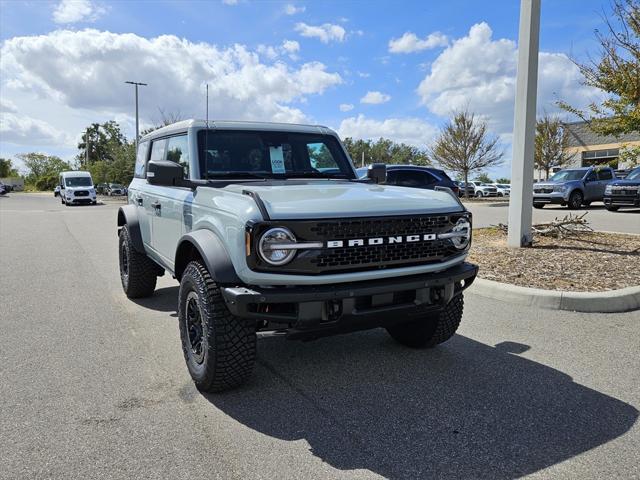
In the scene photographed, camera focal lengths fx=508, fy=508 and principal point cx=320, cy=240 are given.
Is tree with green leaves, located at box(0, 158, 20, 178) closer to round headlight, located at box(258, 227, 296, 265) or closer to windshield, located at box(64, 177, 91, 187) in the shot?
windshield, located at box(64, 177, 91, 187)

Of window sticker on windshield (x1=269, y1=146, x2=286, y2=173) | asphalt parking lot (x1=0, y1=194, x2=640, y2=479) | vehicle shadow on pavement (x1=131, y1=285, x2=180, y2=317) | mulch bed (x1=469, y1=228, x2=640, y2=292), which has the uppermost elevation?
window sticker on windshield (x1=269, y1=146, x2=286, y2=173)

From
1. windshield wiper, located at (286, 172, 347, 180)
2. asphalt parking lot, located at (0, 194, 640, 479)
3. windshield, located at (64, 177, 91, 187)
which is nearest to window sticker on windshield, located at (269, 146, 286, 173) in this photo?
windshield wiper, located at (286, 172, 347, 180)

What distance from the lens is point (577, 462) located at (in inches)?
105

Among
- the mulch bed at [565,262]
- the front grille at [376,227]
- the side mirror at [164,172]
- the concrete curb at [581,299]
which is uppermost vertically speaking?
the side mirror at [164,172]

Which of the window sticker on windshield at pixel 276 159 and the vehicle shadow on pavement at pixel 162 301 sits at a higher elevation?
the window sticker on windshield at pixel 276 159

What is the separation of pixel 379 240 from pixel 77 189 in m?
33.2

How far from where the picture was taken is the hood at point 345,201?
123 inches

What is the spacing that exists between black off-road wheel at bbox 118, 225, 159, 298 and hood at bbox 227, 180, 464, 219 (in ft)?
8.20

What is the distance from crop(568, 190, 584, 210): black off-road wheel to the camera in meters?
21.1

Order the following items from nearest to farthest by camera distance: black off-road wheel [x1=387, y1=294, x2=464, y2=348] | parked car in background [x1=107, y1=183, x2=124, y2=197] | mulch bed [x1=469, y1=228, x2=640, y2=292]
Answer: black off-road wheel [x1=387, y1=294, x2=464, y2=348] < mulch bed [x1=469, y1=228, x2=640, y2=292] < parked car in background [x1=107, y1=183, x2=124, y2=197]

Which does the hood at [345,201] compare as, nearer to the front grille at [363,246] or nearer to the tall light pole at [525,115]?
the front grille at [363,246]

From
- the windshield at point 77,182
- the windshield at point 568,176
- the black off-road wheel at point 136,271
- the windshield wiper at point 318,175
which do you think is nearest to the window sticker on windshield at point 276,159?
the windshield wiper at point 318,175

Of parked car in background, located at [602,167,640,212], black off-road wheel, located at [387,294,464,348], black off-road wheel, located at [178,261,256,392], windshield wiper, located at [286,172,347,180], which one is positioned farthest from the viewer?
parked car in background, located at [602,167,640,212]

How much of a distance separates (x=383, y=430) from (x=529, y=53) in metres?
7.42
